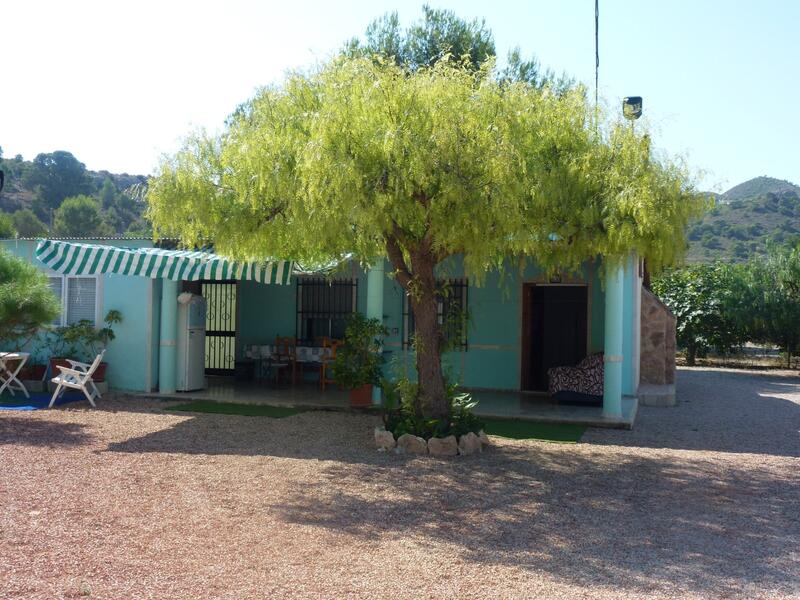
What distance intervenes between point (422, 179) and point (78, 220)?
149ft

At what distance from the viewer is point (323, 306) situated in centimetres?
1438

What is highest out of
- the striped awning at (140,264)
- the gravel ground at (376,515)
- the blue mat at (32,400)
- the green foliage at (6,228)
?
the green foliage at (6,228)

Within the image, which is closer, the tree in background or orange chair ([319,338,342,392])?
orange chair ([319,338,342,392])

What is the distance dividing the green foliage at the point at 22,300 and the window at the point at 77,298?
2.66 m

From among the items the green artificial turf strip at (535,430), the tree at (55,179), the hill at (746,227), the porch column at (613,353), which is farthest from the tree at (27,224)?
the porch column at (613,353)

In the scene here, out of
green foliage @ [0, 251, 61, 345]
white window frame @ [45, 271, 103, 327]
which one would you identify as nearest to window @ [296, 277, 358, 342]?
white window frame @ [45, 271, 103, 327]

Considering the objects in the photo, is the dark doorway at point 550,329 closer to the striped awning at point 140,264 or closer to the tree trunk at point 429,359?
the striped awning at point 140,264

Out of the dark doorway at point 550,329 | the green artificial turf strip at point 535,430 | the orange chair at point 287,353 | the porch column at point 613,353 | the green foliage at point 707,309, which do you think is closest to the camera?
the green artificial turf strip at point 535,430

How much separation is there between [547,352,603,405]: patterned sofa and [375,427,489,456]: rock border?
366 cm

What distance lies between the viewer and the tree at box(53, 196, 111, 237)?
153 feet

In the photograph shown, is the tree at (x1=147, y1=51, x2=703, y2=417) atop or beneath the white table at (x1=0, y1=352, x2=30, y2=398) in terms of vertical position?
atop

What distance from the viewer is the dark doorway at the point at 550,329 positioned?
1355 cm

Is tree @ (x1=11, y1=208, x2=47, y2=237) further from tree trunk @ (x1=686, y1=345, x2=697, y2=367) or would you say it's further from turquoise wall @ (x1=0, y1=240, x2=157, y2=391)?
tree trunk @ (x1=686, y1=345, x2=697, y2=367)

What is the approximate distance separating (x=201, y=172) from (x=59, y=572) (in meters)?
4.49
